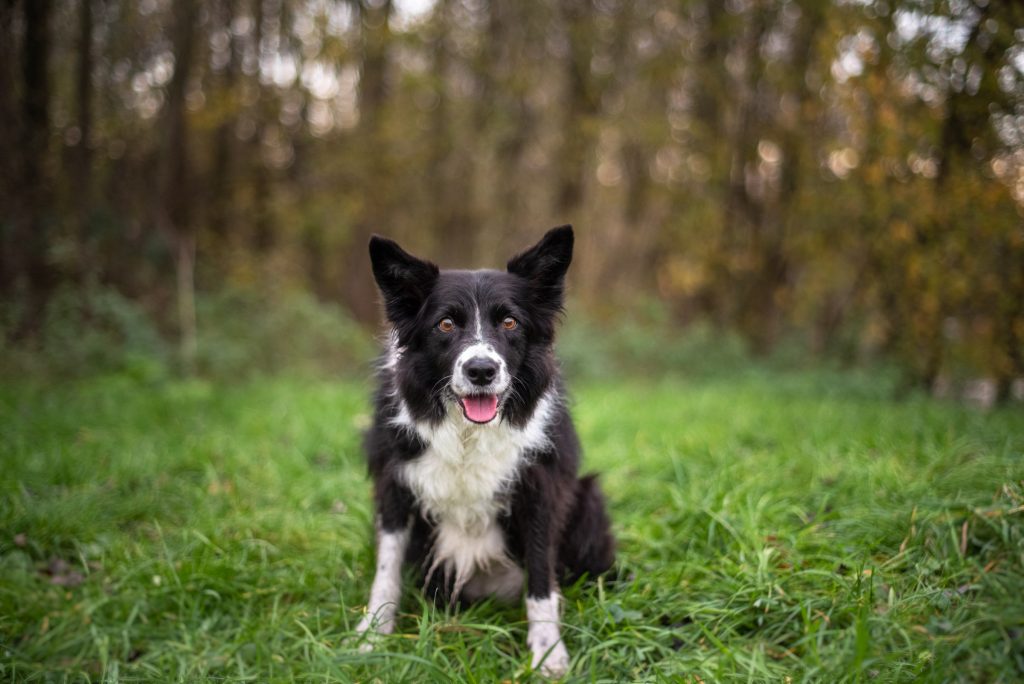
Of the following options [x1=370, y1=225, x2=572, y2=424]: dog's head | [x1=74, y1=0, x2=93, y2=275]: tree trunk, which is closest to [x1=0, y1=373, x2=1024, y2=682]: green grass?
[x1=370, y1=225, x2=572, y2=424]: dog's head

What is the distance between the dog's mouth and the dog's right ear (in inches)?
19.9

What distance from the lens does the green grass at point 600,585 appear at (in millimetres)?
2330

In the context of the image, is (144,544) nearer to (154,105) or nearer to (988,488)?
(988,488)

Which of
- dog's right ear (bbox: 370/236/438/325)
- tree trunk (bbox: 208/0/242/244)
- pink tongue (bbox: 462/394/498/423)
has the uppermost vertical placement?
tree trunk (bbox: 208/0/242/244)

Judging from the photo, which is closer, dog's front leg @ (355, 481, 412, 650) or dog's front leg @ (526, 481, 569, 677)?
dog's front leg @ (526, 481, 569, 677)

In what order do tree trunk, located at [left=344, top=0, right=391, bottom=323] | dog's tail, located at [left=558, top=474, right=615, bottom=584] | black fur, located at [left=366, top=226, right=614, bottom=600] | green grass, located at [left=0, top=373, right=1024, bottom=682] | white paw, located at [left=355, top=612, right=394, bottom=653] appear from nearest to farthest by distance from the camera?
1. green grass, located at [left=0, top=373, right=1024, bottom=682]
2. white paw, located at [left=355, top=612, right=394, bottom=653]
3. black fur, located at [left=366, top=226, right=614, bottom=600]
4. dog's tail, located at [left=558, top=474, right=615, bottom=584]
5. tree trunk, located at [left=344, top=0, right=391, bottom=323]

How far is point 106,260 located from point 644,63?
382 inches

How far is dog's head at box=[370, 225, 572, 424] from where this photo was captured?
262 centimetres

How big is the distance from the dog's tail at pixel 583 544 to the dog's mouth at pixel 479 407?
2.51ft

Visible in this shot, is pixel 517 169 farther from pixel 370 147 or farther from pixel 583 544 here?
pixel 583 544

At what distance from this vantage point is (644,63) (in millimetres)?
11977

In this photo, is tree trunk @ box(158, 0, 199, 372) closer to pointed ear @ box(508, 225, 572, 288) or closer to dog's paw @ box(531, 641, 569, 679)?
pointed ear @ box(508, 225, 572, 288)

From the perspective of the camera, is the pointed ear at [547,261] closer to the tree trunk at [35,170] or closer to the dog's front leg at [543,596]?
the dog's front leg at [543,596]

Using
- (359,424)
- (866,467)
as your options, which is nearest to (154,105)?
(359,424)
